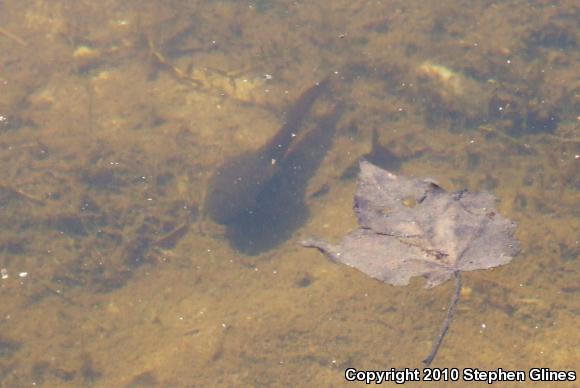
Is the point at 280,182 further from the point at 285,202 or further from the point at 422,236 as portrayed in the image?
the point at 422,236

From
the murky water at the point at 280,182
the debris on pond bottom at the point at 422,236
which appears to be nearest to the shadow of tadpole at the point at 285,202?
the murky water at the point at 280,182

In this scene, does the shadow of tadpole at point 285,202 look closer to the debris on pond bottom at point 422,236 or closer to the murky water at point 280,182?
the murky water at point 280,182

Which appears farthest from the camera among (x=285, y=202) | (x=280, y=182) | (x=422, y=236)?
(x=280, y=182)

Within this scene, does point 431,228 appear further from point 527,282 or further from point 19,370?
point 19,370

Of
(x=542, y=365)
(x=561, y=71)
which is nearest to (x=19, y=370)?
(x=542, y=365)

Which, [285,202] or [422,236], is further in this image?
[285,202]

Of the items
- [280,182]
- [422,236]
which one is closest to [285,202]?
[280,182]

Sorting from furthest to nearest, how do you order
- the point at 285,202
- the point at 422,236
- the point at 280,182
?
the point at 280,182 < the point at 285,202 < the point at 422,236
